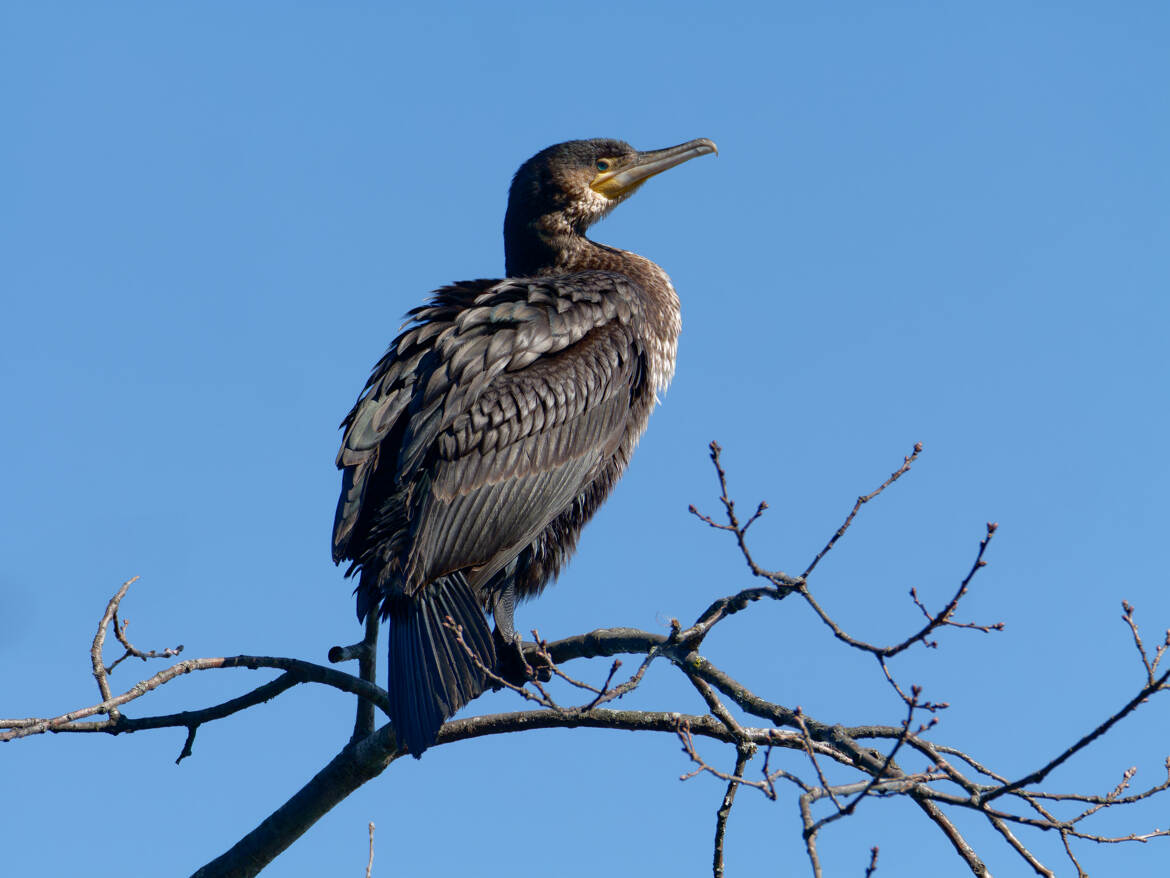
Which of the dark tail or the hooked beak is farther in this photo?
the hooked beak

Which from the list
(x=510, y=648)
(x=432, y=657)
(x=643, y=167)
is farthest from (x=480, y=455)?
(x=643, y=167)

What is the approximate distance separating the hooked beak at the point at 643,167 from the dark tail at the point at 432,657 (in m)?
Answer: 2.53

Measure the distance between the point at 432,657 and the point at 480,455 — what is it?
828 mm

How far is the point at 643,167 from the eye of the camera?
20.3 ft

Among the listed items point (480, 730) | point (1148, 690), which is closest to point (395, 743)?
point (480, 730)

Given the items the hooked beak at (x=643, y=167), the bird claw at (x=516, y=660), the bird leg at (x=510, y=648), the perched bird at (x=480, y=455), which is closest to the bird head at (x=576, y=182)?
the hooked beak at (x=643, y=167)

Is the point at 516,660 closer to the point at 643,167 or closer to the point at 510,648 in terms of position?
the point at 510,648

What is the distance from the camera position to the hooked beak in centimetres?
608

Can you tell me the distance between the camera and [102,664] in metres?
3.66

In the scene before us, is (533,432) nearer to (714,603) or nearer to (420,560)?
(420,560)

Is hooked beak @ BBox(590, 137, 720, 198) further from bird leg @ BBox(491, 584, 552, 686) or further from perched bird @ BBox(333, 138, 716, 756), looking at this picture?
bird leg @ BBox(491, 584, 552, 686)

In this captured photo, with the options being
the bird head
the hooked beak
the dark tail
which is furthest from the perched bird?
the hooked beak

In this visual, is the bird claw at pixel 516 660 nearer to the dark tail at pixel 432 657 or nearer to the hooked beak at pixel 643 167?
the dark tail at pixel 432 657

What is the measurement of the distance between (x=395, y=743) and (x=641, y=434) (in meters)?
1.86
